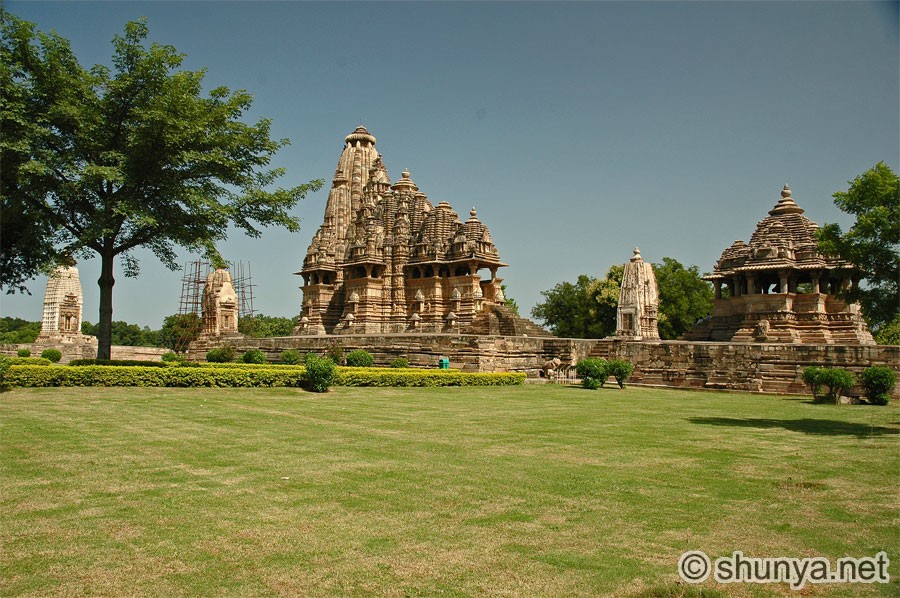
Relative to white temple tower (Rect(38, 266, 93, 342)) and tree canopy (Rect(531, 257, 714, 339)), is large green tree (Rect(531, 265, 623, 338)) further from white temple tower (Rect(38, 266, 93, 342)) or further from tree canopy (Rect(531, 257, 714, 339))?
white temple tower (Rect(38, 266, 93, 342))

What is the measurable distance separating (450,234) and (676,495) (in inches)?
1235

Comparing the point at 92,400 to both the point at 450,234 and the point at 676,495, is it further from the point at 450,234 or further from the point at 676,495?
the point at 450,234

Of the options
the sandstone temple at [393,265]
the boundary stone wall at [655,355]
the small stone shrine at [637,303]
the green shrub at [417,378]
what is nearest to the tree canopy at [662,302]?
the sandstone temple at [393,265]

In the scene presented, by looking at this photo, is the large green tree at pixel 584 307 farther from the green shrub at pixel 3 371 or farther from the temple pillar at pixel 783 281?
the green shrub at pixel 3 371

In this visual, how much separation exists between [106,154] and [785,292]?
→ 24507 mm

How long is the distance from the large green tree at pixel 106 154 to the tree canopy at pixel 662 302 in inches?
1260

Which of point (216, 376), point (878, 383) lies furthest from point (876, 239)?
point (216, 376)

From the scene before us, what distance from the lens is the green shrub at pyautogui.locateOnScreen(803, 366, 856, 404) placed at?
1623cm

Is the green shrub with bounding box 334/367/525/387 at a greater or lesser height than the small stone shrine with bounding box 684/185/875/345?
lesser

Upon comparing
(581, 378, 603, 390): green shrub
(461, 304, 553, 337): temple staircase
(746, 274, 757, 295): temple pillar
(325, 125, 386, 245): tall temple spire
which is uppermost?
(325, 125, 386, 245): tall temple spire

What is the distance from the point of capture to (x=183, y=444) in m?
8.67

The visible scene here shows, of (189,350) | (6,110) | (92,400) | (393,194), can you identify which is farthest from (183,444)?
(393,194)

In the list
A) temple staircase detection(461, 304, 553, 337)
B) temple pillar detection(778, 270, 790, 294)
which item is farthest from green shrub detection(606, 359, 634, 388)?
temple pillar detection(778, 270, 790, 294)

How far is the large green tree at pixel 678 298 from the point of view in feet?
151
